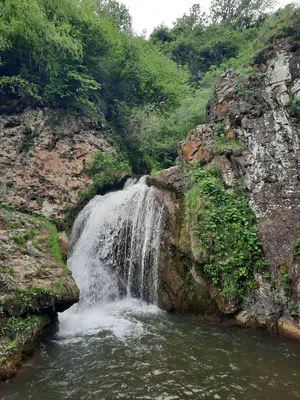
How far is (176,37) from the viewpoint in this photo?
33.8 metres

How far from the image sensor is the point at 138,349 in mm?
6223

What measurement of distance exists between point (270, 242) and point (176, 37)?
34.0 meters

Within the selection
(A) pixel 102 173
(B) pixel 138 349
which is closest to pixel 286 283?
(B) pixel 138 349

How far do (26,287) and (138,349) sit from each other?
3.35 metres

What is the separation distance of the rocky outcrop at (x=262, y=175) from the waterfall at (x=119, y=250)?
32.0 inches

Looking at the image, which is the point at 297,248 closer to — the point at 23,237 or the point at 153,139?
the point at 23,237

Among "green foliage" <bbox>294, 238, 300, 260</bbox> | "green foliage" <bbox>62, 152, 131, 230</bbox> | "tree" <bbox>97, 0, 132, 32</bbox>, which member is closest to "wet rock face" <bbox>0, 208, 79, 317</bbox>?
"green foliage" <bbox>62, 152, 131, 230</bbox>

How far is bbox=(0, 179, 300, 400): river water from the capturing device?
15.9 feet

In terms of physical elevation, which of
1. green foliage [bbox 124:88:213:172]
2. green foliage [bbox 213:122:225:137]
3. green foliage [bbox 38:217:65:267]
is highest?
green foliage [bbox 124:88:213:172]

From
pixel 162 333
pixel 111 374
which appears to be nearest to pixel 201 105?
pixel 162 333

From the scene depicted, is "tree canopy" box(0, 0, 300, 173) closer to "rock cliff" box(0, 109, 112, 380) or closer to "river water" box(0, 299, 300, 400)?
"rock cliff" box(0, 109, 112, 380)

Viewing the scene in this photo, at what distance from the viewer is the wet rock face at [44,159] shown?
1180cm

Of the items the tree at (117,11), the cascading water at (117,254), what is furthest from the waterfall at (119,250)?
the tree at (117,11)

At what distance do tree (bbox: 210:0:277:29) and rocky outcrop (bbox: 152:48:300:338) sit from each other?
23814 millimetres
